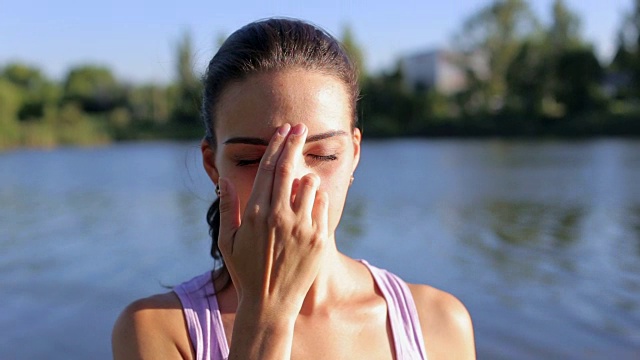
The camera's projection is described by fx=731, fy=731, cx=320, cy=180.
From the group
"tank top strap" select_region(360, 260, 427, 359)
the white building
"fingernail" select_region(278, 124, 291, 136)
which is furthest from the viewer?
the white building

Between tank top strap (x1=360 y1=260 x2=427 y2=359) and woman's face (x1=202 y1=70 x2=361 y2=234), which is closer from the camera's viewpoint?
woman's face (x1=202 y1=70 x2=361 y2=234)

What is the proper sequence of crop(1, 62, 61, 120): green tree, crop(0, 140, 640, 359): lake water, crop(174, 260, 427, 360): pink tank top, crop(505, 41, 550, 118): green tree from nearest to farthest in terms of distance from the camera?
crop(174, 260, 427, 360): pink tank top, crop(0, 140, 640, 359): lake water, crop(505, 41, 550, 118): green tree, crop(1, 62, 61, 120): green tree

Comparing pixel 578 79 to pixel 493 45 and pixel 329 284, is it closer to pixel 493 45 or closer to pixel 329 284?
pixel 493 45

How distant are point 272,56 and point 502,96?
4958 cm

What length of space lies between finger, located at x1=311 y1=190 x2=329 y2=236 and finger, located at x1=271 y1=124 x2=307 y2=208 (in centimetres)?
7

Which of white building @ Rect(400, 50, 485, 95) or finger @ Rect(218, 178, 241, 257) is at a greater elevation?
finger @ Rect(218, 178, 241, 257)

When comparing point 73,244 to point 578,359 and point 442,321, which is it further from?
point 442,321

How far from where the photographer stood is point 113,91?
227 ft

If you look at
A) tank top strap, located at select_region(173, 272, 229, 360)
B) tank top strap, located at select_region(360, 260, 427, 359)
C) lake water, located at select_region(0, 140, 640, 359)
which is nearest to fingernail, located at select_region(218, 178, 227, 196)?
tank top strap, located at select_region(173, 272, 229, 360)

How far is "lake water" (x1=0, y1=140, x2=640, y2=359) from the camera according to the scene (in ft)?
20.0

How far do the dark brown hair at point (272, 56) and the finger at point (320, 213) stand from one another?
1.30 ft

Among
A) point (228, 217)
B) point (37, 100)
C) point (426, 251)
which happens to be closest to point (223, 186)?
point (228, 217)

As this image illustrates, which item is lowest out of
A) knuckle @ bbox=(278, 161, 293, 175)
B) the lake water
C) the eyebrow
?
the lake water

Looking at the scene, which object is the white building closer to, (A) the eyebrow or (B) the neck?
(B) the neck
